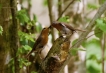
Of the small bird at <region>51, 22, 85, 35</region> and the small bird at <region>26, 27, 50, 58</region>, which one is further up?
the small bird at <region>51, 22, 85, 35</region>

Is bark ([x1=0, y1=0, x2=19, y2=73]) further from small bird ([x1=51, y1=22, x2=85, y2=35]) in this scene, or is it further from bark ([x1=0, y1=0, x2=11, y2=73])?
small bird ([x1=51, y1=22, x2=85, y2=35])

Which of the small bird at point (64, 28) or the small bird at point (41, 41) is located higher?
the small bird at point (64, 28)

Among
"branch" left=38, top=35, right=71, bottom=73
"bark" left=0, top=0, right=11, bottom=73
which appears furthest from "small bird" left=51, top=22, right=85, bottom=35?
"bark" left=0, top=0, right=11, bottom=73

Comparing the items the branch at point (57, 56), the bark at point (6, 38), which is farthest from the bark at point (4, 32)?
the branch at point (57, 56)

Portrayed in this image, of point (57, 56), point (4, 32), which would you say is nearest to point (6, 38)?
point (4, 32)

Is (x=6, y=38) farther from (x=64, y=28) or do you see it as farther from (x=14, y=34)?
(x=64, y=28)

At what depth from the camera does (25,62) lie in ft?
2.62

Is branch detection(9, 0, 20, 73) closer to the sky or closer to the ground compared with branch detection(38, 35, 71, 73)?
closer to the sky

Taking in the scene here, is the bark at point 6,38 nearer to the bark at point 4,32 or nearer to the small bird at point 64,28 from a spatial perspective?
the bark at point 4,32

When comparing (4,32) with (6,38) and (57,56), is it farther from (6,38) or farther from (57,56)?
(57,56)

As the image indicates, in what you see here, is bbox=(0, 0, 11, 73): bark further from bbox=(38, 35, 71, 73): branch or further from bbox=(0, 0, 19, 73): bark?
→ bbox=(38, 35, 71, 73): branch

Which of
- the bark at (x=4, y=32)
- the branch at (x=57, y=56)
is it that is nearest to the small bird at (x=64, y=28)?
the branch at (x=57, y=56)

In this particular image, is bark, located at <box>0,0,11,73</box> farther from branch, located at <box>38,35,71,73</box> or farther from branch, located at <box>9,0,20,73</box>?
branch, located at <box>38,35,71,73</box>

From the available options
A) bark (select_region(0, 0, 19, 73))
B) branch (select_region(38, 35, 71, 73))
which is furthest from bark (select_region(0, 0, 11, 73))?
branch (select_region(38, 35, 71, 73))
